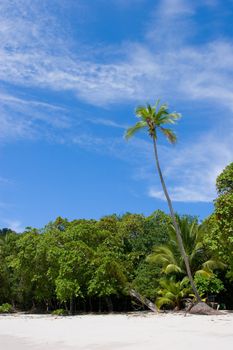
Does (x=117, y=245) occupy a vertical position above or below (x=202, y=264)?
above

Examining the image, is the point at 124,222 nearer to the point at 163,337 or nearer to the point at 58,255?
A: the point at 58,255

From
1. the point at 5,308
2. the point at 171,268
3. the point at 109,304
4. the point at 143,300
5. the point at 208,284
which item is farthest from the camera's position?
the point at 5,308

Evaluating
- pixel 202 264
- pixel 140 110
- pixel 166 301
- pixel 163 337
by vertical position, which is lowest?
pixel 163 337

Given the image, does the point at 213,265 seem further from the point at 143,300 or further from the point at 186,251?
the point at 143,300

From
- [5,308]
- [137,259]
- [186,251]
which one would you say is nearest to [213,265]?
[186,251]

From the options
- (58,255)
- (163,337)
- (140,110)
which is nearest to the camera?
(163,337)

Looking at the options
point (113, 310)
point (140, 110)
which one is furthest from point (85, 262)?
point (140, 110)

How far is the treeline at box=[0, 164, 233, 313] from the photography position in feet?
84.9

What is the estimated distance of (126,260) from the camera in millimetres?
31188

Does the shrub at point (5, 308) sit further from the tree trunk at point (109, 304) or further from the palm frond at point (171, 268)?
the palm frond at point (171, 268)

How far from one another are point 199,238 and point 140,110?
31.4ft

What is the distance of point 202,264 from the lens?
2780cm

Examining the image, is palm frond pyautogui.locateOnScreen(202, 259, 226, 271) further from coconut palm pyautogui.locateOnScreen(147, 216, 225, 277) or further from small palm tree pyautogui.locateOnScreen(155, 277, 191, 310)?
small palm tree pyautogui.locateOnScreen(155, 277, 191, 310)

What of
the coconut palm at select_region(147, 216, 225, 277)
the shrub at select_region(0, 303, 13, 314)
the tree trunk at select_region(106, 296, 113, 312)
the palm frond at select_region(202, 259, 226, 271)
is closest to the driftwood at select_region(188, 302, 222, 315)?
the palm frond at select_region(202, 259, 226, 271)
